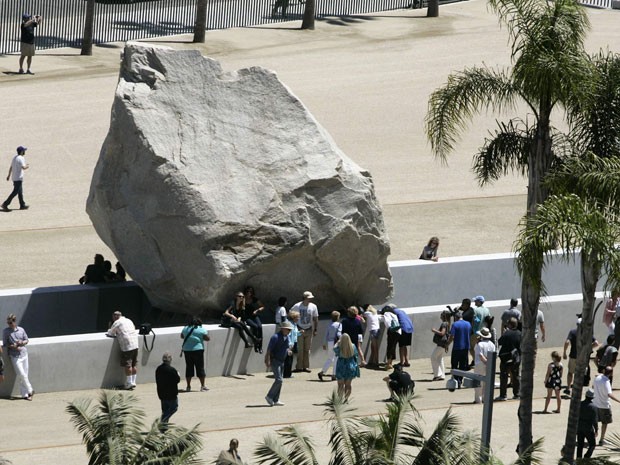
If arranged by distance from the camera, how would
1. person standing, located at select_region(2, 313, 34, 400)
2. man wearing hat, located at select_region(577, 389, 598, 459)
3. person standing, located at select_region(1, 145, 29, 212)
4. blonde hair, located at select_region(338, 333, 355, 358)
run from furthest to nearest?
person standing, located at select_region(1, 145, 29, 212) → blonde hair, located at select_region(338, 333, 355, 358) → person standing, located at select_region(2, 313, 34, 400) → man wearing hat, located at select_region(577, 389, 598, 459)

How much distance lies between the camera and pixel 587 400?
17406mm

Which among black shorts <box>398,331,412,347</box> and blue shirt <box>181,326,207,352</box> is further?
black shorts <box>398,331,412,347</box>

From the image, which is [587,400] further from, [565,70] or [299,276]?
[299,276]

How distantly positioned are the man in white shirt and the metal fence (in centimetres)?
2793

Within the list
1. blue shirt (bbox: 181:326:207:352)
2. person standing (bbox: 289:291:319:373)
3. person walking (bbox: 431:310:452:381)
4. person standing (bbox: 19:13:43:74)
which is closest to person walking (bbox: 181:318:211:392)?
blue shirt (bbox: 181:326:207:352)

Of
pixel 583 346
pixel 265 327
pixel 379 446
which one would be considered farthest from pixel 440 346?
pixel 379 446

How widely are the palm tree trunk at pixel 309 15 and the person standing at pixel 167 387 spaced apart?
29.3 meters

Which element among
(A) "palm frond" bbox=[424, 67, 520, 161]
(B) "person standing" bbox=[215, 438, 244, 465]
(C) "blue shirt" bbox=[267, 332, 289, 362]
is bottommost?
(C) "blue shirt" bbox=[267, 332, 289, 362]

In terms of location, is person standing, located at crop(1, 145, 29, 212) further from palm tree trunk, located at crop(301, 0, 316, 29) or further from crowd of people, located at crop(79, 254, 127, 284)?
palm tree trunk, located at crop(301, 0, 316, 29)

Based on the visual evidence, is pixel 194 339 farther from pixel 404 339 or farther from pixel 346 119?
pixel 346 119

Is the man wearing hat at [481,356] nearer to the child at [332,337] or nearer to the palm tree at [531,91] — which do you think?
the palm tree at [531,91]

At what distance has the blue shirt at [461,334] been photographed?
2102 cm

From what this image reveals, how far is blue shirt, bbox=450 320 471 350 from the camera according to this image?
827 inches

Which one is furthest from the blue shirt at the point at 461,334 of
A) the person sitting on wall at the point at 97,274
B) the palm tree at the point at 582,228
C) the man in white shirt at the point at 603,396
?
the person sitting on wall at the point at 97,274
